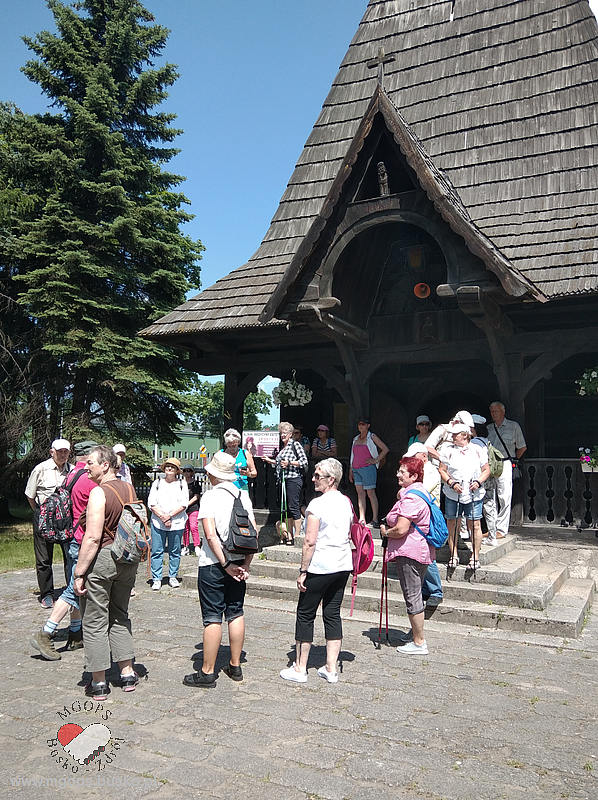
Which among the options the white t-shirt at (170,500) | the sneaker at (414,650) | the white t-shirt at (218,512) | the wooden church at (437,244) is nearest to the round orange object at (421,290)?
the wooden church at (437,244)

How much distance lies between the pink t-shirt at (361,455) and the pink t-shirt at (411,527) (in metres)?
3.82

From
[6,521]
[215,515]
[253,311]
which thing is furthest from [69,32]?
[215,515]

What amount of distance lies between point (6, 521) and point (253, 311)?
37.7ft

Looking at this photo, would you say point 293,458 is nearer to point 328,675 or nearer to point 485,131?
point 328,675

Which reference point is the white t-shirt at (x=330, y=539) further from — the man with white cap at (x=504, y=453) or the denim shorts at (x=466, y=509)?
the man with white cap at (x=504, y=453)

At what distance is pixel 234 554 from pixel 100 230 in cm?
1368

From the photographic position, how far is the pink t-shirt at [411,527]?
564cm

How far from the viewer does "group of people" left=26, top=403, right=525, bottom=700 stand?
4.71 meters

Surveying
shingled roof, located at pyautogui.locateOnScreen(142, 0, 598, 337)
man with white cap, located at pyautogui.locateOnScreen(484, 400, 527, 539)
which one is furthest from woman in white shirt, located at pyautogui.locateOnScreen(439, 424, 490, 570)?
shingled roof, located at pyautogui.locateOnScreen(142, 0, 598, 337)

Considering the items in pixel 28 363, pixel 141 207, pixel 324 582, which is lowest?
pixel 324 582

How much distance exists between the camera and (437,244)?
10289mm

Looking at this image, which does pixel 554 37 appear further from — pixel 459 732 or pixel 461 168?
pixel 459 732

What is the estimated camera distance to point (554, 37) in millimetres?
11375

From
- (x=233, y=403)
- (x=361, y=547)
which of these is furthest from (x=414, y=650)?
(x=233, y=403)
